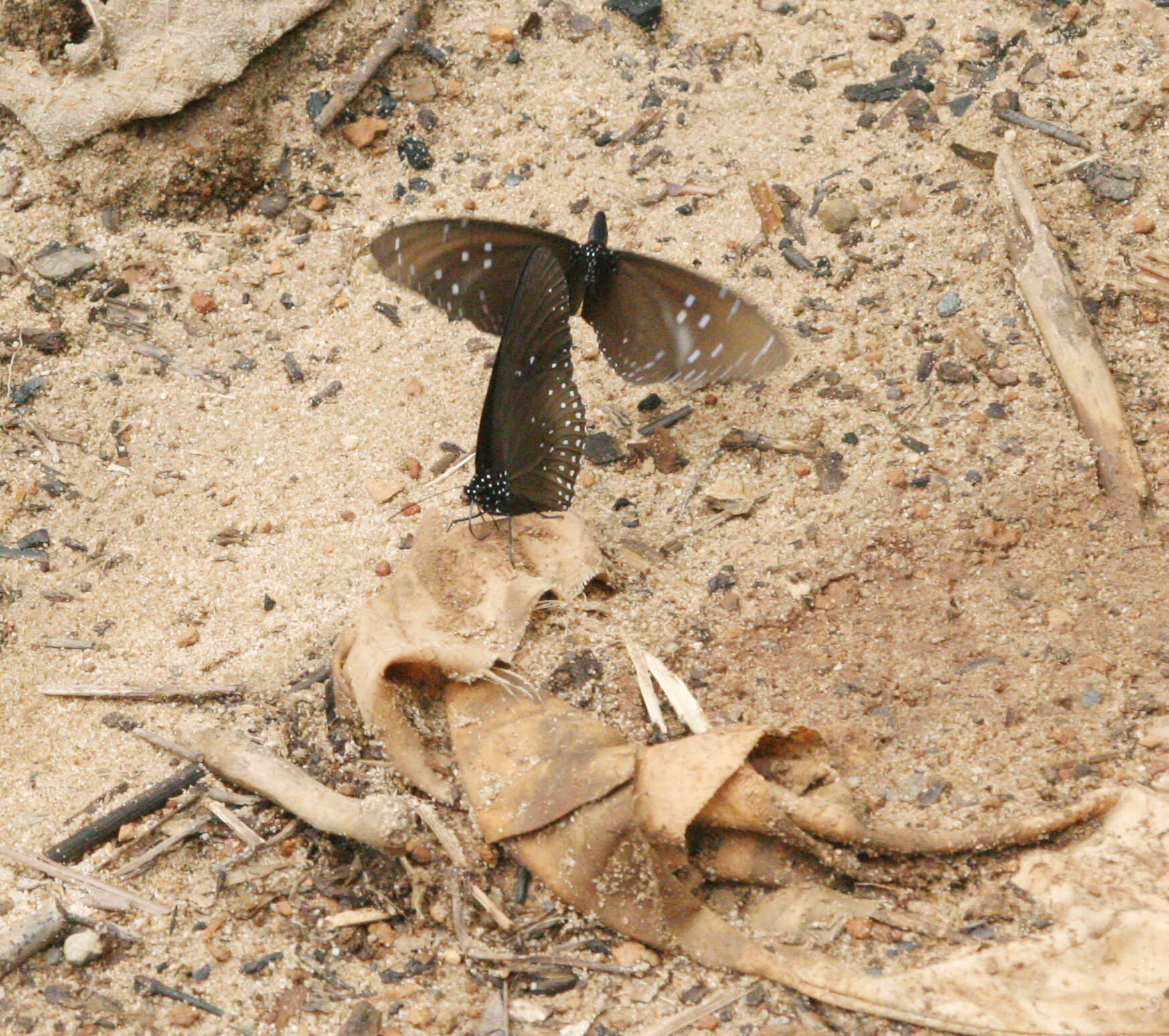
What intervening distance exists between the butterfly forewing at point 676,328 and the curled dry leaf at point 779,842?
1301mm

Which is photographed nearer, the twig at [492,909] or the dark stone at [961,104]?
the twig at [492,909]

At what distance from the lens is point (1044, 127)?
13.4 ft

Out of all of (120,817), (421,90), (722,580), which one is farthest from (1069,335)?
(120,817)

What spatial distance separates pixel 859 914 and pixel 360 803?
1.09 meters

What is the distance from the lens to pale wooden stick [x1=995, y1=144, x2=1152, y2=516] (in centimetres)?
337

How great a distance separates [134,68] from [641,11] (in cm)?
180

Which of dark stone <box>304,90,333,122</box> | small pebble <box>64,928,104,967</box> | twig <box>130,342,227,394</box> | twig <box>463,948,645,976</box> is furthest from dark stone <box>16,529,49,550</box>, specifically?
twig <box>463,948,645,976</box>

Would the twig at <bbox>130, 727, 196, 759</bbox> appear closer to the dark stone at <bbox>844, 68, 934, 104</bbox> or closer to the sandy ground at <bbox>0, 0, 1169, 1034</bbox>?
the sandy ground at <bbox>0, 0, 1169, 1034</bbox>

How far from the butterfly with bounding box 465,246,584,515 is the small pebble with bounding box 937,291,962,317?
1151 millimetres

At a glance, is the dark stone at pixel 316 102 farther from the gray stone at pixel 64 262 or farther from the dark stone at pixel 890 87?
the dark stone at pixel 890 87

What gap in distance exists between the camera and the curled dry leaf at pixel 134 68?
4332 mm

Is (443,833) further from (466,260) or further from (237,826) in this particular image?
(466,260)

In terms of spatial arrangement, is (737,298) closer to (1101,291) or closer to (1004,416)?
(1004,416)

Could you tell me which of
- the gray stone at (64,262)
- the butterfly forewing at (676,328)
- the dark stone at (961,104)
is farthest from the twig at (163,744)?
the dark stone at (961,104)
